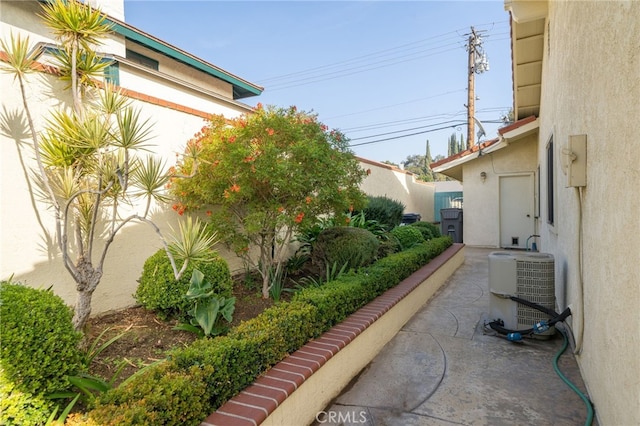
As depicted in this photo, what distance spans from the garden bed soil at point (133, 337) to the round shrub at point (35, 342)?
0.54 metres

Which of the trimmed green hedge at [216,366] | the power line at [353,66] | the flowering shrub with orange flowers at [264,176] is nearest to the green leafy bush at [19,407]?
the trimmed green hedge at [216,366]

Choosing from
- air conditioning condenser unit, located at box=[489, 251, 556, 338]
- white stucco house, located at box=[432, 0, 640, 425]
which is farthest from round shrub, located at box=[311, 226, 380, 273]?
white stucco house, located at box=[432, 0, 640, 425]

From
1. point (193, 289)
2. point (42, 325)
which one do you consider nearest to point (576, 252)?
point (193, 289)

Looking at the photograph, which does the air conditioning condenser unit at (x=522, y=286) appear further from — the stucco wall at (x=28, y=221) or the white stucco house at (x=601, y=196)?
the stucco wall at (x=28, y=221)

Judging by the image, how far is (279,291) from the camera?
15.3ft

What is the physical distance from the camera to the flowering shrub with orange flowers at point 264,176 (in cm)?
413

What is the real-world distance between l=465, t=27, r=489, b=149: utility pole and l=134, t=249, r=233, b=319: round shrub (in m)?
15.0

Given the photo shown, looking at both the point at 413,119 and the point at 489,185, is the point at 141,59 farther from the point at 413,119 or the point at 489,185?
the point at 413,119

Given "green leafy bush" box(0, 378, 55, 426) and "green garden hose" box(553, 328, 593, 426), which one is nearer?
"green leafy bush" box(0, 378, 55, 426)

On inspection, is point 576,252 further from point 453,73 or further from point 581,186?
point 453,73

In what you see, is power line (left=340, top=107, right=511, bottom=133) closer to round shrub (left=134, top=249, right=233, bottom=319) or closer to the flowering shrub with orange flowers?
the flowering shrub with orange flowers

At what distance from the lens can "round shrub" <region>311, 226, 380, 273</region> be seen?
550 centimetres

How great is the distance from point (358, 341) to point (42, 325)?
7.94 ft

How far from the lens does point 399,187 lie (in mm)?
14109
